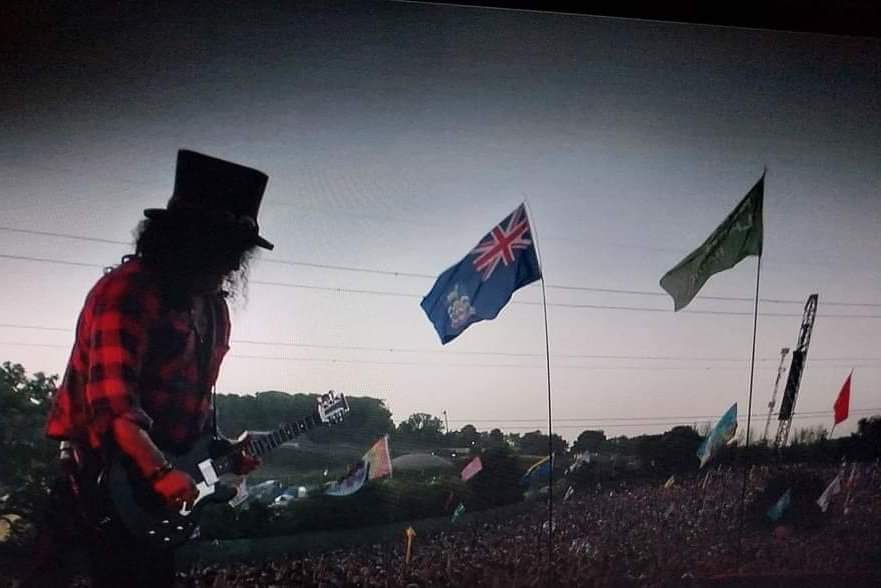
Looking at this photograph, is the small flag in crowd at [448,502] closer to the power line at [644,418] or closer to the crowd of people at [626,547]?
the crowd of people at [626,547]

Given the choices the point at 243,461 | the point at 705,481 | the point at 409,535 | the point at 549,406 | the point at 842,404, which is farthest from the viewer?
the point at 842,404

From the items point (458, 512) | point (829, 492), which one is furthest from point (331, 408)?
point (829, 492)

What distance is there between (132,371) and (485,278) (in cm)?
77

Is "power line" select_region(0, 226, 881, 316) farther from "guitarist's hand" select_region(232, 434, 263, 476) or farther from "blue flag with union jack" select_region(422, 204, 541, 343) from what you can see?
"guitarist's hand" select_region(232, 434, 263, 476)

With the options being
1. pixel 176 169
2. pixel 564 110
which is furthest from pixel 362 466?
pixel 564 110

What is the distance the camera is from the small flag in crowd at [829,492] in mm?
2541

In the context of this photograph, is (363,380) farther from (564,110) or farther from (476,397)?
(564,110)

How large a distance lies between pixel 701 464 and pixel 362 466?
0.81 meters

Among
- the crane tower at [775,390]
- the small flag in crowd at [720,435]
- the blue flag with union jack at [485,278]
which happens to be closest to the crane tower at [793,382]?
the crane tower at [775,390]

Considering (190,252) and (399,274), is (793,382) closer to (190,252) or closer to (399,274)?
(399,274)

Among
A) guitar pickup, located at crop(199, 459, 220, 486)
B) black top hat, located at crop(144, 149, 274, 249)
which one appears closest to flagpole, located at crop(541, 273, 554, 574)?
black top hat, located at crop(144, 149, 274, 249)

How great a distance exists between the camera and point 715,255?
2.44 meters

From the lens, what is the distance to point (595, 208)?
7.73 ft

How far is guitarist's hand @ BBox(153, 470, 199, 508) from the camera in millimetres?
2039
